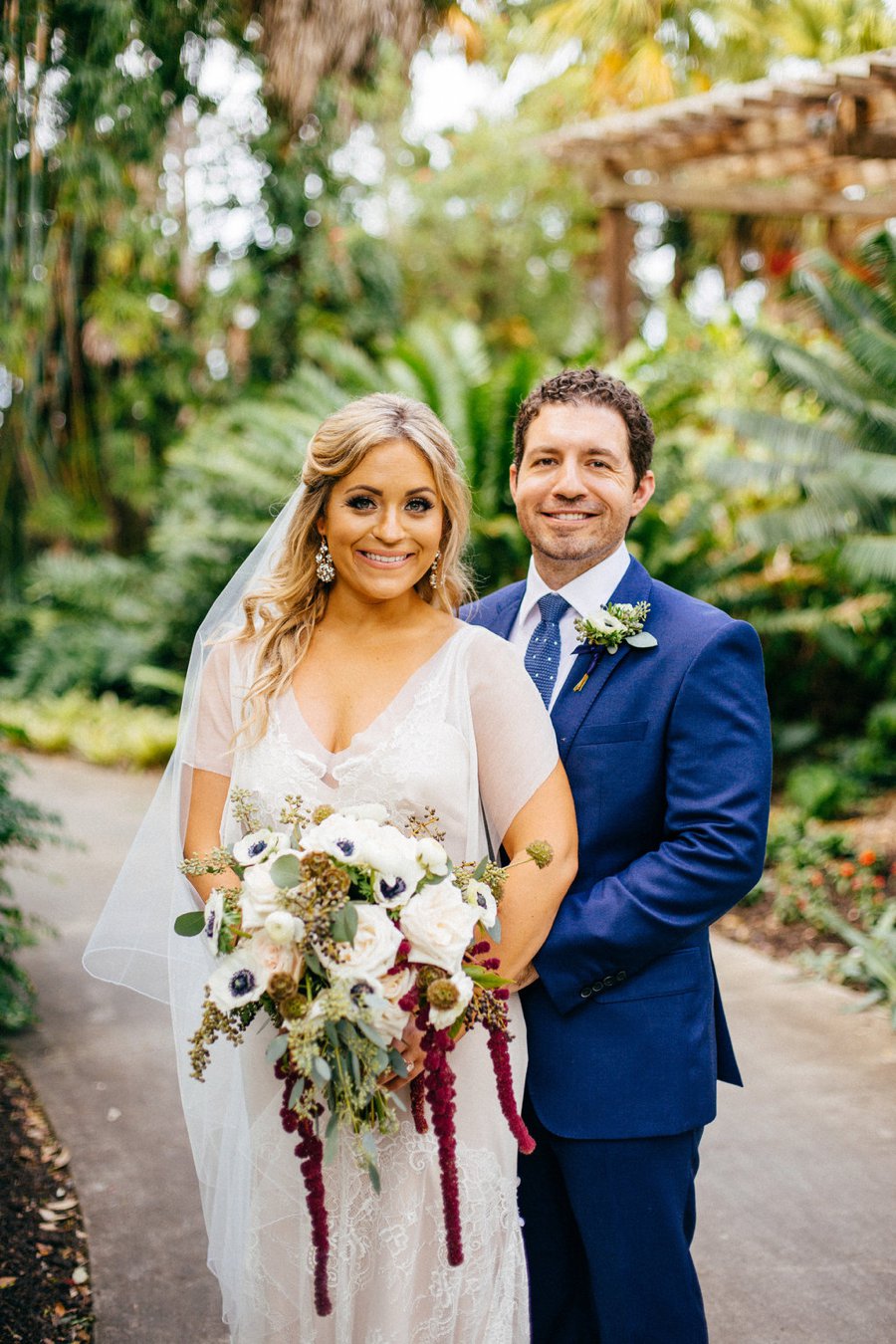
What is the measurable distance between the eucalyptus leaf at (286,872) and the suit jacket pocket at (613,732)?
718 millimetres

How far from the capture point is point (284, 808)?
2.25 meters

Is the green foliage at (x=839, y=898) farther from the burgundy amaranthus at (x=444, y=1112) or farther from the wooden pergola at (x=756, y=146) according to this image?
the wooden pergola at (x=756, y=146)

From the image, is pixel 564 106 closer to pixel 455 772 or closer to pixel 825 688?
pixel 825 688

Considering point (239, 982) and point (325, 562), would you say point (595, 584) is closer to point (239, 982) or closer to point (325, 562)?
point (325, 562)

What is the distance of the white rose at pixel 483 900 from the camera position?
1972 mm

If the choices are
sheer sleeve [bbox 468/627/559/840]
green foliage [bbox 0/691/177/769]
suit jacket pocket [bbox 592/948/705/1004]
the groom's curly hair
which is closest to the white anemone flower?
sheer sleeve [bbox 468/627/559/840]

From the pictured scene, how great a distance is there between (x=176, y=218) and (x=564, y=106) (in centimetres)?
595

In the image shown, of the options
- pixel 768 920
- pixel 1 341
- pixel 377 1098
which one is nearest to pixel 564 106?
pixel 1 341

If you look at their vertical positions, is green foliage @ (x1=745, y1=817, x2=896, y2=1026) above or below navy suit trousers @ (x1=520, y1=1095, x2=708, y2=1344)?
below

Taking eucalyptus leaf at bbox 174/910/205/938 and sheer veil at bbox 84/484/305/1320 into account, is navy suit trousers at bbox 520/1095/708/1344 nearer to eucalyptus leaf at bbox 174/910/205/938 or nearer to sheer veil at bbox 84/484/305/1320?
sheer veil at bbox 84/484/305/1320

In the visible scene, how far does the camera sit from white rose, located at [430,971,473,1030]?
1.88 meters

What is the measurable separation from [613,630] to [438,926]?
30.4 inches

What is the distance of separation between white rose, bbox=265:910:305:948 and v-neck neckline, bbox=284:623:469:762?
0.51m

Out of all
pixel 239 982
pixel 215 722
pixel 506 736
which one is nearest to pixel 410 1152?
pixel 239 982
